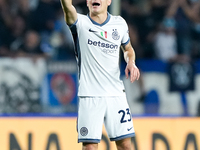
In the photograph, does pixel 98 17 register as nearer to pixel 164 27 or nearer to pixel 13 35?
pixel 13 35

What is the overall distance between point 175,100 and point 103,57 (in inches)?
174

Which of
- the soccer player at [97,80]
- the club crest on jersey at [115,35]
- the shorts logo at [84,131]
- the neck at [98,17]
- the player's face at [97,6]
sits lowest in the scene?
the shorts logo at [84,131]

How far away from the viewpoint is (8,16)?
960 cm

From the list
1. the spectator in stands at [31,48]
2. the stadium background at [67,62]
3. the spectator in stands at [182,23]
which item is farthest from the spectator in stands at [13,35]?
the spectator in stands at [182,23]

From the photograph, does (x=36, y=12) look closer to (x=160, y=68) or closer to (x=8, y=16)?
(x=8, y=16)

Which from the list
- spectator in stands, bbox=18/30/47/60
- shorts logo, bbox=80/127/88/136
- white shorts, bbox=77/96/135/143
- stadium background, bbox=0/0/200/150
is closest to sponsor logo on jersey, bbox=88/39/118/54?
white shorts, bbox=77/96/135/143

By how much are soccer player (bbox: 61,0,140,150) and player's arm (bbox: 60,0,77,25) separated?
4 cm

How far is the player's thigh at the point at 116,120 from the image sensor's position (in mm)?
4664

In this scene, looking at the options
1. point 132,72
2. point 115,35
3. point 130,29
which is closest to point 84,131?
point 132,72

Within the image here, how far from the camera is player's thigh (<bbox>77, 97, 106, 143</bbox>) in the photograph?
459cm

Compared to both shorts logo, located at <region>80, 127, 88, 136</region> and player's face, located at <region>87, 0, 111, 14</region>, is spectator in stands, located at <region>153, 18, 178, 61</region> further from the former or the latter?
shorts logo, located at <region>80, 127, 88, 136</region>

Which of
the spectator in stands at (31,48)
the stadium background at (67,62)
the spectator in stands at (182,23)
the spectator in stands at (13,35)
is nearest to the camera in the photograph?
the stadium background at (67,62)

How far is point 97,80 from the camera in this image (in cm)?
464

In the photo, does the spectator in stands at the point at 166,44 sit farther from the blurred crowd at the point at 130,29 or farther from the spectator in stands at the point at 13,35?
the spectator in stands at the point at 13,35
